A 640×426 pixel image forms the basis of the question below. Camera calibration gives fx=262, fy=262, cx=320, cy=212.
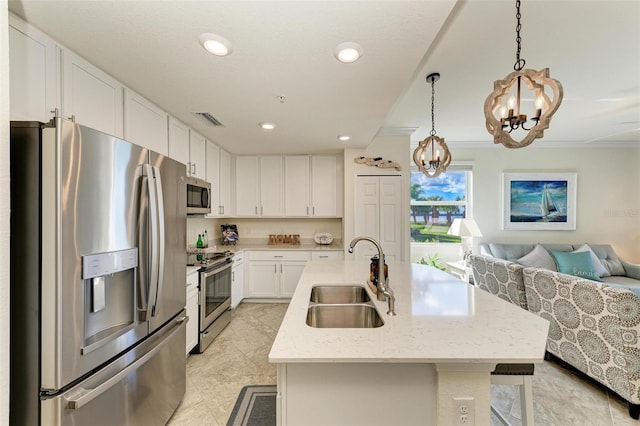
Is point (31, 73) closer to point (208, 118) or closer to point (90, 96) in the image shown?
point (90, 96)

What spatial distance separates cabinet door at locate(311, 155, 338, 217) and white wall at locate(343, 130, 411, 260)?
327 mm

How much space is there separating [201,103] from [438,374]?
254cm

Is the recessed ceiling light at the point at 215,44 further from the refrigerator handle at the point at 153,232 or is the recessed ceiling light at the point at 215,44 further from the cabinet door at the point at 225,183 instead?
the cabinet door at the point at 225,183

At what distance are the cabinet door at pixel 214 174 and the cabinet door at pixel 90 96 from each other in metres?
1.59

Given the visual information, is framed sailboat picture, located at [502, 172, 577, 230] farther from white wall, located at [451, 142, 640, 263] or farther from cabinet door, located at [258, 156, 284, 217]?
cabinet door, located at [258, 156, 284, 217]

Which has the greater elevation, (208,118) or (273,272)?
(208,118)

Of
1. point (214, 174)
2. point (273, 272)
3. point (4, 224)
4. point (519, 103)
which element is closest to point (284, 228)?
point (273, 272)

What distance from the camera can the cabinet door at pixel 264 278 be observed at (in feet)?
13.2

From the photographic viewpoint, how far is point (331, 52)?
155 centimetres

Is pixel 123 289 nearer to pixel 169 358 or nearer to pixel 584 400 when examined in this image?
pixel 169 358

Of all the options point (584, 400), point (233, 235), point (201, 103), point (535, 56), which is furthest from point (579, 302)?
point (233, 235)

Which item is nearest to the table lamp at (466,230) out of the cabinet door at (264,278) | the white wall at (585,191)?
the white wall at (585,191)

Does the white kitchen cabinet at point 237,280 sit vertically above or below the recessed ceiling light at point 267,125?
below

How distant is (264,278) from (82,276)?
3.05 m
